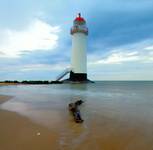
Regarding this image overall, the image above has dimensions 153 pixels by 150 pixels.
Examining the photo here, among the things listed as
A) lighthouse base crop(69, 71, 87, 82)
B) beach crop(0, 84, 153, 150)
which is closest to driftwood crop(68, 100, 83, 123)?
beach crop(0, 84, 153, 150)

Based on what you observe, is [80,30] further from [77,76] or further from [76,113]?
[76,113]

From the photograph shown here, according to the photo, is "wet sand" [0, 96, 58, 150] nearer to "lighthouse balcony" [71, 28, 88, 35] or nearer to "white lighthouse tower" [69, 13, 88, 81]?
"white lighthouse tower" [69, 13, 88, 81]

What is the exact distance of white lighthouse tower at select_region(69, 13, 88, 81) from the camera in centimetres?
4191

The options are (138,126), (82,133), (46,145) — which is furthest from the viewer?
(138,126)

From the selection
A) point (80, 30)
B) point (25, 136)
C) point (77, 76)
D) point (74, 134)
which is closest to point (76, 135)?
point (74, 134)

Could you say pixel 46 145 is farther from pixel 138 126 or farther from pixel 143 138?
pixel 138 126

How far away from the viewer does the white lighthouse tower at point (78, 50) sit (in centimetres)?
4191

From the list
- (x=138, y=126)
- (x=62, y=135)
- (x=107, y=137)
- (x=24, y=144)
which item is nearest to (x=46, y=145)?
(x=24, y=144)

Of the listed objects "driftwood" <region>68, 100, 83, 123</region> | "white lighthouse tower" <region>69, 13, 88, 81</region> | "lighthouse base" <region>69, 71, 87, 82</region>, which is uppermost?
"white lighthouse tower" <region>69, 13, 88, 81</region>

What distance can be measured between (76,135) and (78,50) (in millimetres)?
36643

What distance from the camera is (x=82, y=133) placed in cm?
599

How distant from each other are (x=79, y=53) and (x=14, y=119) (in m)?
35.0

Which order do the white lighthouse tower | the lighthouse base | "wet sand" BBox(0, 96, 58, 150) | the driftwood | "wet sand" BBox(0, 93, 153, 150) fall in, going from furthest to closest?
1. the lighthouse base
2. the white lighthouse tower
3. the driftwood
4. "wet sand" BBox(0, 93, 153, 150)
5. "wet sand" BBox(0, 96, 58, 150)

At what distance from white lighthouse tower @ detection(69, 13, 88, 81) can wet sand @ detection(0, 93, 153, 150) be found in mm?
34575
